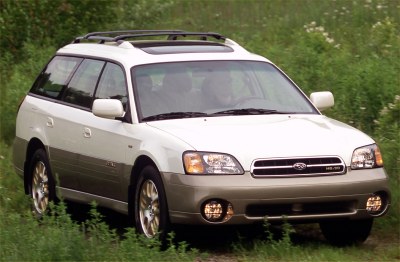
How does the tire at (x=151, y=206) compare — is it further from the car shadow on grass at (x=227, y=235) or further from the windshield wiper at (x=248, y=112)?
the windshield wiper at (x=248, y=112)

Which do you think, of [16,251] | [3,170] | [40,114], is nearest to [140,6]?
[3,170]

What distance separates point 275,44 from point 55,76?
7.95m

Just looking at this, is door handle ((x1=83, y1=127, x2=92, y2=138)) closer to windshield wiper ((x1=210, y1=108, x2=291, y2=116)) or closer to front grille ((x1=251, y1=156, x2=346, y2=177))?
windshield wiper ((x1=210, y1=108, x2=291, y2=116))

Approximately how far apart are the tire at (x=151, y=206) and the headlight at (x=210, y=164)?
0.33m

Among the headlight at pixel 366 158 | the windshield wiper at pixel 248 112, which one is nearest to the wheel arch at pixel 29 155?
the windshield wiper at pixel 248 112

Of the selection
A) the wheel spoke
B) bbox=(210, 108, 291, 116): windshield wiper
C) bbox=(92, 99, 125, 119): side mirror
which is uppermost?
bbox=(92, 99, 125, 119): side mirror

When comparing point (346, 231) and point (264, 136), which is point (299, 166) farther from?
point (346, 231)

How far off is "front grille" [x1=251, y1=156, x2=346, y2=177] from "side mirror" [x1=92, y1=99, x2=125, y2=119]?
147 cm

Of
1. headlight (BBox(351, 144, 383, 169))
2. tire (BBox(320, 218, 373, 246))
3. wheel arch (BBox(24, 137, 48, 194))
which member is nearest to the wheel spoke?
tire (BBox(320, 218, 373, 246))

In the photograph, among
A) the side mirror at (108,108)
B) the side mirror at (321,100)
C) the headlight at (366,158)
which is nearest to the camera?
the headlight at (366,158)

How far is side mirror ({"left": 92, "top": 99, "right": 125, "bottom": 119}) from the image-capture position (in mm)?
9977

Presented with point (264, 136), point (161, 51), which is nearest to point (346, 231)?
A: point (264, 136)

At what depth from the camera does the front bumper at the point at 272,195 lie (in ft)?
29.6

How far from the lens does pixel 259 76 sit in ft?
35.7
